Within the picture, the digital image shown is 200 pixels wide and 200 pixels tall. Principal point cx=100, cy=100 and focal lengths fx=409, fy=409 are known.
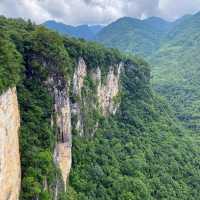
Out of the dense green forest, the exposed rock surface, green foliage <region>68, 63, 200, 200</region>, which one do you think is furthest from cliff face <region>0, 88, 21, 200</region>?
the exposed rock surface

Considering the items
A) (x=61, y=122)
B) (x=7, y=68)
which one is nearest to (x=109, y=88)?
(x=61, y=122)

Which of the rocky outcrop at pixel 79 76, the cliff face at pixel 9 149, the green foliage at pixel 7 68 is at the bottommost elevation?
the cliff face at pixel 9 149

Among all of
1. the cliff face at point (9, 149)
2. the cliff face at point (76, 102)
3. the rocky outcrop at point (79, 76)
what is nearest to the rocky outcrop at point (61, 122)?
the cliff face at point (76, 102)

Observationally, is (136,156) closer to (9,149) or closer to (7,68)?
(7,68)

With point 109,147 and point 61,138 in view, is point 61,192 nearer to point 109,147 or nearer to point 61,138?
point 61,138

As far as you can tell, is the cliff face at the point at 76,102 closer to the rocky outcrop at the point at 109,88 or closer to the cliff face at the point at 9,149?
the rocky outcrop at the point at 109,88

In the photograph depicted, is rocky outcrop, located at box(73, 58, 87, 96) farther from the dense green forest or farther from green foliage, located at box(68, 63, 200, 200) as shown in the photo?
green foliage, located at box(68, 63, 200, 200)

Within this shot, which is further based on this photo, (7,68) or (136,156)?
(136,156)

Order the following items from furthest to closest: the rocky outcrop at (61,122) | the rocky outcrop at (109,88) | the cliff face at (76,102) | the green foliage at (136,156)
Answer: the rocky outcrop at (109,88)
the green foliage at (136,156)
the cliff face at (76,102)
the rocky outcrop at (61,122)
